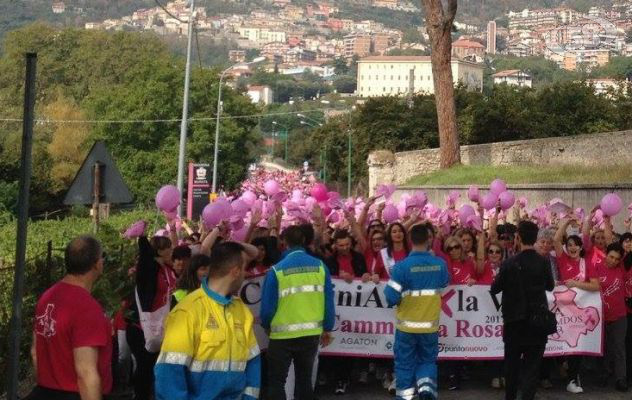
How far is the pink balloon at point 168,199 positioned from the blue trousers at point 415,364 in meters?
2.22

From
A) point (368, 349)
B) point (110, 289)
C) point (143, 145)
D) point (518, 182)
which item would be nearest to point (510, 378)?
point (368, 349)

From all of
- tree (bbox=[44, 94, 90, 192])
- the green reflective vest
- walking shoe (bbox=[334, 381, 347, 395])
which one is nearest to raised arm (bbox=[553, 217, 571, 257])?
walking shoe (bbox=[334, 381, 347, 395])

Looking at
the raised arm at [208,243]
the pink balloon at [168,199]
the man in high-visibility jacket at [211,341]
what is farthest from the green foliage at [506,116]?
the man in high-visibility jacket at [211,341]

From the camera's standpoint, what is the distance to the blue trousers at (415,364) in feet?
36.3

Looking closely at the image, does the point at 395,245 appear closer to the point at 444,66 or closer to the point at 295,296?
the point at 295,296

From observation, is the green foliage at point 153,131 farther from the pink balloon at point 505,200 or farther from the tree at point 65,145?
the pink balloon at point 505,200

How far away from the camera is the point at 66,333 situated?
21.7 ft

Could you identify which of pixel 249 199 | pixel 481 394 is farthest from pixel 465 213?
pixel 481 394

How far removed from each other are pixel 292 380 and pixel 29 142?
5433 mm

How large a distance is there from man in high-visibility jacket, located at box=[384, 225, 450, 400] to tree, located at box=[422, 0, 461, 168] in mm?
25320

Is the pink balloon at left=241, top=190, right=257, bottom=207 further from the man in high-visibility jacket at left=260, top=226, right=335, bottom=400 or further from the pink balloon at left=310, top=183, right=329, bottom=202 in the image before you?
the man in high-visibility jacket at left=260, top=226, right=335, bottom=400

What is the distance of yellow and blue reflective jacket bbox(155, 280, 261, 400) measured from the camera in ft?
21.5

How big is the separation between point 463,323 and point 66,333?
7.16 meters

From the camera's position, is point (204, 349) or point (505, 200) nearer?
point (204, 349)
